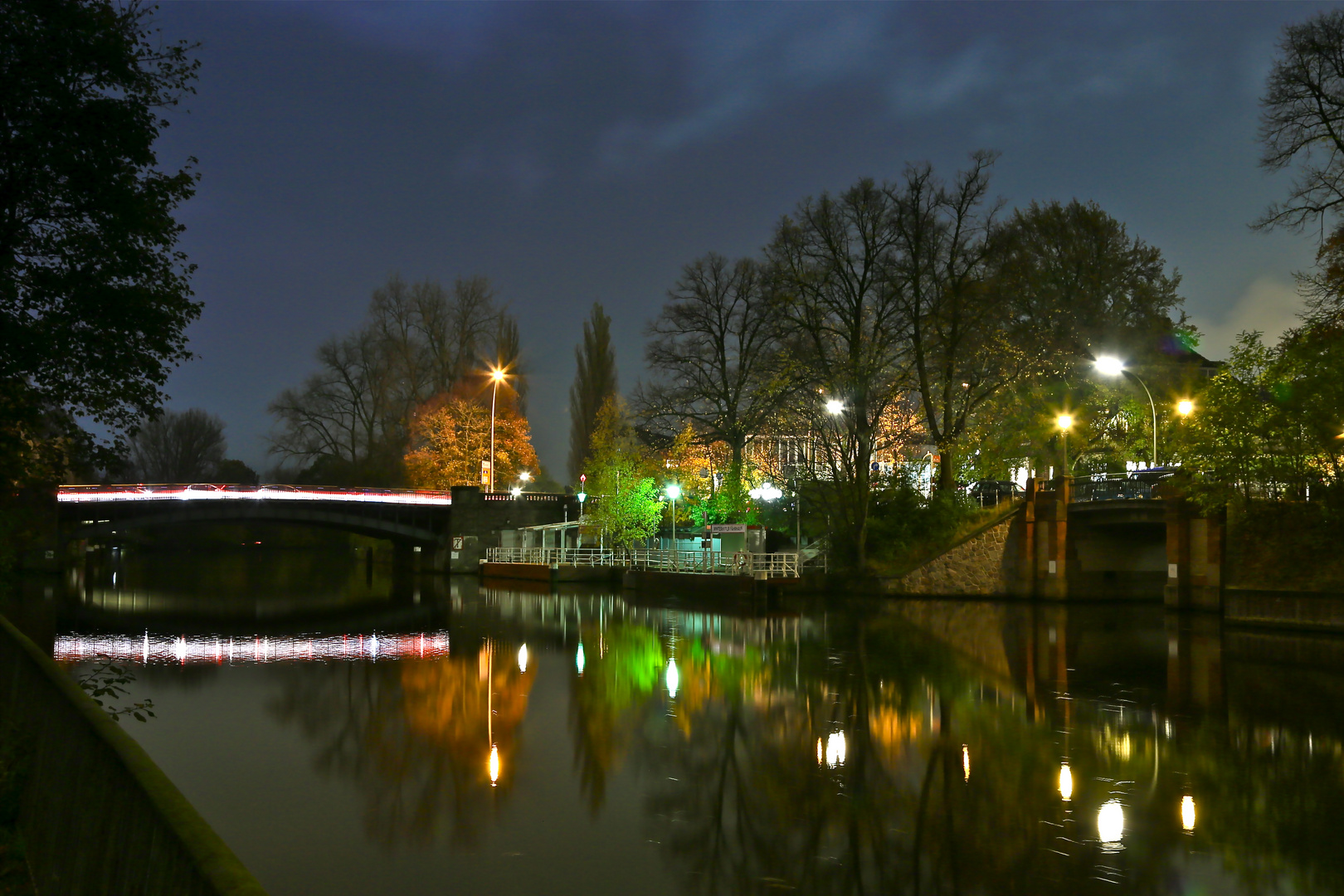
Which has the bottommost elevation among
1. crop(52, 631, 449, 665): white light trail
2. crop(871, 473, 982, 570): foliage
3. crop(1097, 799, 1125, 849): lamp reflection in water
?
crop(52, 631, 449, 665): white light trail

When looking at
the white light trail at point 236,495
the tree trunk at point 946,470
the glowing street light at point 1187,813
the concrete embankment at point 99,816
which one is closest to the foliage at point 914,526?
the tree trunk at point 946,470

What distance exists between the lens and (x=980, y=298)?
43.1 metres

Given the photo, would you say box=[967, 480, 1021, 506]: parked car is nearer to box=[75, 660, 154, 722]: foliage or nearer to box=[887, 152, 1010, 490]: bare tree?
box=[887, 152, 1010, 490]: bare tree

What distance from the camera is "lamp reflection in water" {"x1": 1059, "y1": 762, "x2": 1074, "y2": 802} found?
11969 millimetres

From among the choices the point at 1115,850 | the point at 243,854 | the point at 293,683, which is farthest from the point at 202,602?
the point at 1115,850

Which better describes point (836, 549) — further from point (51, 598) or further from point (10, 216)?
point (10, 216)

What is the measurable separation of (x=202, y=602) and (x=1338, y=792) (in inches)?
1635

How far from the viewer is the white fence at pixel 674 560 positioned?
4128 centimetres

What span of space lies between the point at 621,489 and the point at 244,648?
30383mm

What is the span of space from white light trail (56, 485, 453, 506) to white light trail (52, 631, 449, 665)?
27333 mm

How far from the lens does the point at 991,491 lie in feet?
156

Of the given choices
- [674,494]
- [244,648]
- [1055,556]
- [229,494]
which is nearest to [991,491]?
[1055,556]

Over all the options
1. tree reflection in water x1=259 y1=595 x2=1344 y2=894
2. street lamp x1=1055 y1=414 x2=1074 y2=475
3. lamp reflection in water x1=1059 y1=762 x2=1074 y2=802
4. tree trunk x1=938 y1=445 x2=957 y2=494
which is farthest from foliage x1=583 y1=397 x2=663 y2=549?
lamp reflection in water x1=1059 y1=762 x2=1074 y2=802

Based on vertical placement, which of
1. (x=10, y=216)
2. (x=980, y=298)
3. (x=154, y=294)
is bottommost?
(x=154, y=294)
